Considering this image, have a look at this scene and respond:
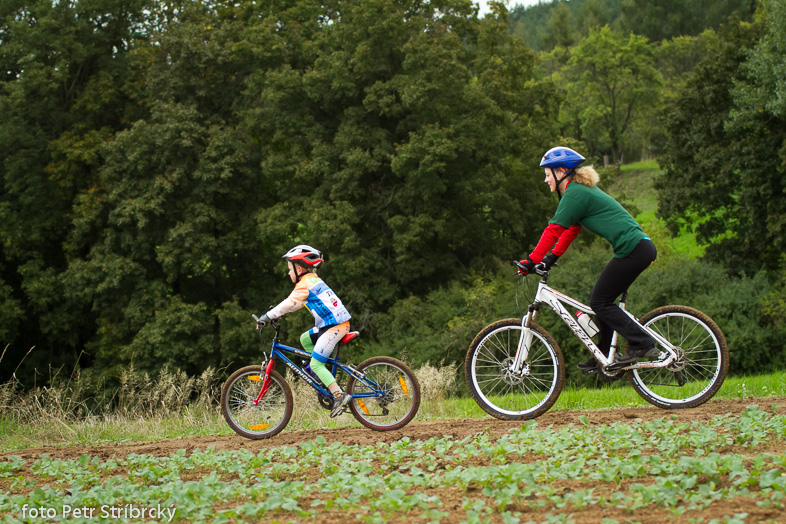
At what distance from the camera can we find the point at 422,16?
26.0m

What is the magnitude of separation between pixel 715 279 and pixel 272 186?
15.8 metres

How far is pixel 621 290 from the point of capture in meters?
5.95

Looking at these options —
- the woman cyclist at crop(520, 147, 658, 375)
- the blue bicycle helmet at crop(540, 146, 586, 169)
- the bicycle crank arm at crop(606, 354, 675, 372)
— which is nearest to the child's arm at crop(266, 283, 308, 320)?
the woman cyclist at crop(520, 147, 658, 375)

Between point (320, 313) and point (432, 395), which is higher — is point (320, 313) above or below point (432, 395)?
above

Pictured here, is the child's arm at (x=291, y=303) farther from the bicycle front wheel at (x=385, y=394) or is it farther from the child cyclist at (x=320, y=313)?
the bicycle front wheel at (x=385, y=394)

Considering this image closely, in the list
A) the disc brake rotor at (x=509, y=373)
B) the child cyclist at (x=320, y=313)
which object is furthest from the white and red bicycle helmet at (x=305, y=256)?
the disc brake rotor at (x=509, y=373)

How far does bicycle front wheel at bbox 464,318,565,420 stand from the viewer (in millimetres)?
6348

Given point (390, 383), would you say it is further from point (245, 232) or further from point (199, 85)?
point (199, 85)

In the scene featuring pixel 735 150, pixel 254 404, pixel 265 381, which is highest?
pixel 735 150

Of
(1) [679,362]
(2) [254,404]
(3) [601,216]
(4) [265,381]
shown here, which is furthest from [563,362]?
(2) [254,404]

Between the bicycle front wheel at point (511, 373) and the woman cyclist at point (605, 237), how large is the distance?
582 mm

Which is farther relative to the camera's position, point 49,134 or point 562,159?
point 49,134

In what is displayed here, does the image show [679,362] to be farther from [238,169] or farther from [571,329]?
[238,169]

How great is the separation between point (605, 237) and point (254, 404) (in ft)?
11.7
